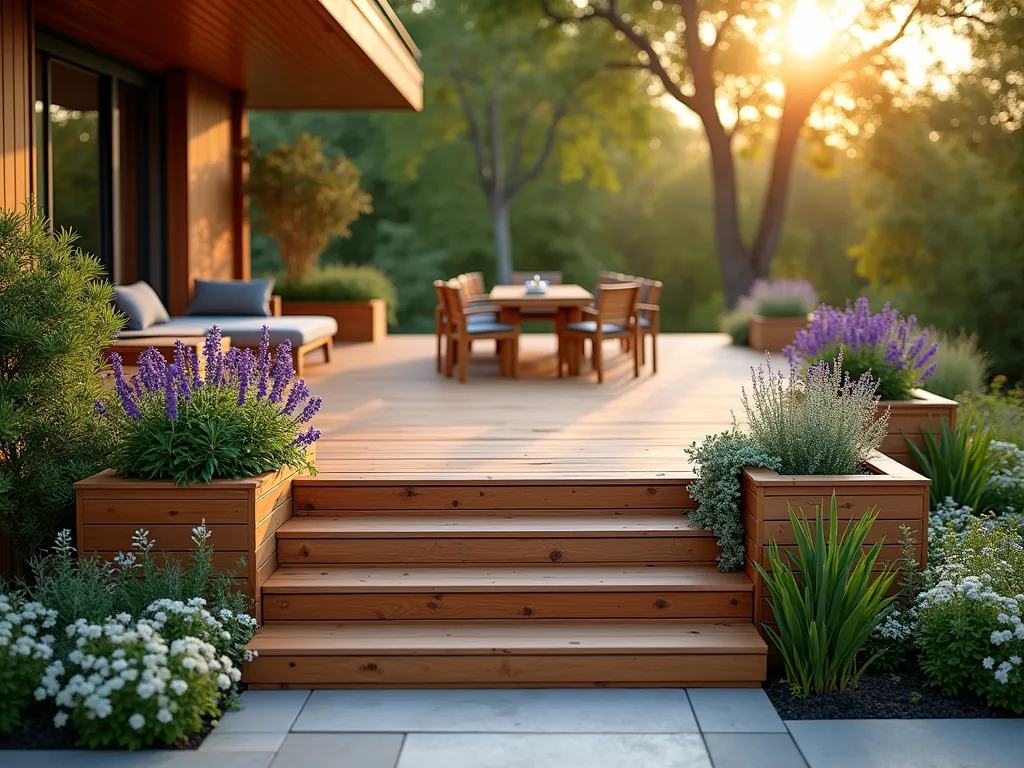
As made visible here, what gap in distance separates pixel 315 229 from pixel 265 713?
30.9ft

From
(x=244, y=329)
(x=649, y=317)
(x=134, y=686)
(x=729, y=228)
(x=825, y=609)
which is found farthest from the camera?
(x=729, y=228)

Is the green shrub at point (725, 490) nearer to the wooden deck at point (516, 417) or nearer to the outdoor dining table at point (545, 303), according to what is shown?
the wooden deck at point (516, 417)

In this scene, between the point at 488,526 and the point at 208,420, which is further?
the point at 488,526

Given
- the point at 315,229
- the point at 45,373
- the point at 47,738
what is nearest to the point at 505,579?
the point at 47,738

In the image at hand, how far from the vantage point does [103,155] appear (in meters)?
9.61

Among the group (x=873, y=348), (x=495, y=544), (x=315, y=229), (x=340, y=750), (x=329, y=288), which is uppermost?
(x=315, y=229)

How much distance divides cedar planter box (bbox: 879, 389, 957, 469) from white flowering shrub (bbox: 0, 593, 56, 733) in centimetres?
428

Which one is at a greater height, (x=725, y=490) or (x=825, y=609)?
(x=725, y=490)

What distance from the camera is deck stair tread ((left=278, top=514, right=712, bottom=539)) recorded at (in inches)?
→ 199

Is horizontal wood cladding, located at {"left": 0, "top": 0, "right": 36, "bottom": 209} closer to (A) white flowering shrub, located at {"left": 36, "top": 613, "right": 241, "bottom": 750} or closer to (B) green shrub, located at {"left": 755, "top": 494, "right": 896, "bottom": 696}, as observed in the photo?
(A) white flowering shrub, located at {"left": 36, "top": 613, "right": 241, "bottom": 750}

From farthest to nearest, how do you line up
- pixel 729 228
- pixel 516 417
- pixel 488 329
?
pixel 729 228 → pixel 488 329 → pixel 516 417

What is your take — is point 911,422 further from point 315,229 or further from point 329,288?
point 315,229

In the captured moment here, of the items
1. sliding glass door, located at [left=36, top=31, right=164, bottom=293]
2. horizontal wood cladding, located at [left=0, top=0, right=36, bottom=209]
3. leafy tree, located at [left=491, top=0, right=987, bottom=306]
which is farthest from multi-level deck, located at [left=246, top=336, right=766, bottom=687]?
leafy tree, located at [left=491, top=0, right=987, bottom=306]

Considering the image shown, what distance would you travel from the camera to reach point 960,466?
6.07 m
